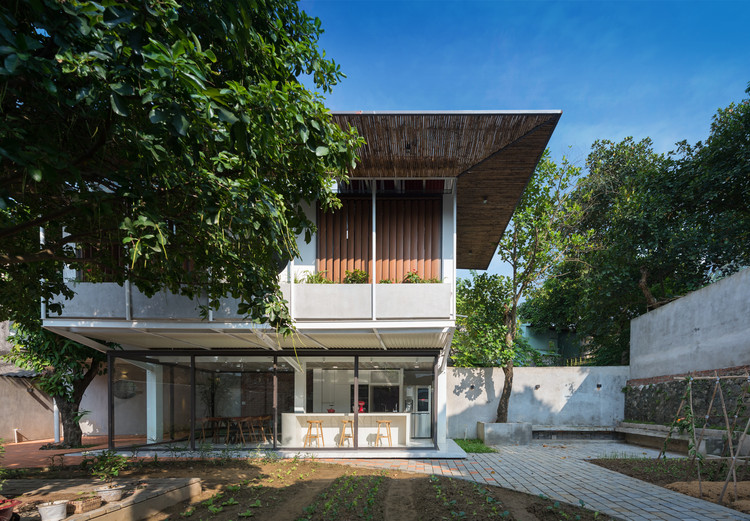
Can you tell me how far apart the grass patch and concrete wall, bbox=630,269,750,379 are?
5.73 m

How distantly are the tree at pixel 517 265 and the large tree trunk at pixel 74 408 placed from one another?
11.1 metres

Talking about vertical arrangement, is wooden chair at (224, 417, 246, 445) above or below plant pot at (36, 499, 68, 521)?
below

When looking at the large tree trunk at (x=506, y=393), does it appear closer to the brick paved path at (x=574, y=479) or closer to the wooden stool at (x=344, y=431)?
the brick paved path at (x=574, y=479)

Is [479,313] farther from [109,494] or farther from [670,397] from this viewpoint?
[109,494]

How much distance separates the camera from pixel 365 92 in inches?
389

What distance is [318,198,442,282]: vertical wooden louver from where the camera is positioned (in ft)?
32.6

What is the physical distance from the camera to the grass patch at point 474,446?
11.2 meters

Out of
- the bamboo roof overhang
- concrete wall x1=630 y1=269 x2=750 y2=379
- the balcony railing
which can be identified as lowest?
concrete wall x1=630 y1=269 x2=750 y2=379

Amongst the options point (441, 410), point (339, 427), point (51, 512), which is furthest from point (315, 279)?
point (51, 512)

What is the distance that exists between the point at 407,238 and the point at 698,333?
8.15 metres

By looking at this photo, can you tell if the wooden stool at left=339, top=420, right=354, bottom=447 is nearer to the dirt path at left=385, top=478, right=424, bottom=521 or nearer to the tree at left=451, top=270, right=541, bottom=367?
the dirt path at left=385, top=478, right=424, bottom=521

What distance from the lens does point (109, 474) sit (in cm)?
765

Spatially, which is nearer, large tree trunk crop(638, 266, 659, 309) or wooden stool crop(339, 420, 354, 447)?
wooden stool crop(339, 420, 354, 447)

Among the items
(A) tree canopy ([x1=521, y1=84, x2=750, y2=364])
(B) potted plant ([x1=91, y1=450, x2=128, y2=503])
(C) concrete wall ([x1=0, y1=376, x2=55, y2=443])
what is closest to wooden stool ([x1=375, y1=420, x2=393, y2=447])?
(B) potted plant ([x1=91, y1=450, x2=128, y2=503])
